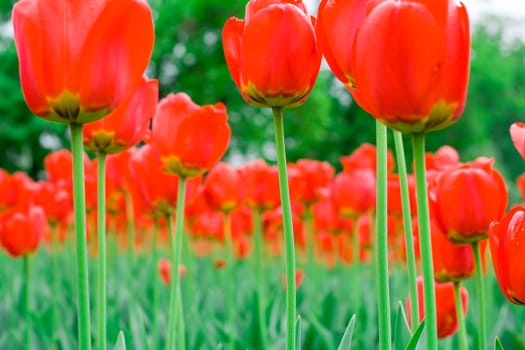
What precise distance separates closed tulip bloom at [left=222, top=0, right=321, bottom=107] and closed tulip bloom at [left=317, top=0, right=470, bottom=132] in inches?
7.1

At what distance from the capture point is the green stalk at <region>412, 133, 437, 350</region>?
801 millimetres

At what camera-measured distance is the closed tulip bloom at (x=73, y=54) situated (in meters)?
0.91

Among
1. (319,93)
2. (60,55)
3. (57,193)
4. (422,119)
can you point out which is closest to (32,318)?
(57,193)

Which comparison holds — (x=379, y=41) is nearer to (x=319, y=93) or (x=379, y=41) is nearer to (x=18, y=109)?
(x=18, y=109)

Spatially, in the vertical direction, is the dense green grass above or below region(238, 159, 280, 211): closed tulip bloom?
below

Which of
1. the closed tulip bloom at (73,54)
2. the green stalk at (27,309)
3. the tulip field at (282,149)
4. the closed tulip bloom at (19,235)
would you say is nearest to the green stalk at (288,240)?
the tulip field at (282,149)

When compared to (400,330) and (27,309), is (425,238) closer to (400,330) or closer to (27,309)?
(400,330)

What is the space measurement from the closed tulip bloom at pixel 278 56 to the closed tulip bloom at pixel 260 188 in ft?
5.18

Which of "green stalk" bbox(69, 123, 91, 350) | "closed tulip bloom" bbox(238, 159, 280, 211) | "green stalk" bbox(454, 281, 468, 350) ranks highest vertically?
"green stalk" bbox(69, 123, 91, 350)

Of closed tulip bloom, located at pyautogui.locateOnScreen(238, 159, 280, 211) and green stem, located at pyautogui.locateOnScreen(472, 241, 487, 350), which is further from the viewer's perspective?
closed tulip bloom, located at pyautogui.locateOnScreen(238, 159, 280, 211)

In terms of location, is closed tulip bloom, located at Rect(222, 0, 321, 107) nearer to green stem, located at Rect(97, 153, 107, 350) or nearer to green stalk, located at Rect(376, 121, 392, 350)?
green stalk, located at Rect(376, 121, 392, 350)

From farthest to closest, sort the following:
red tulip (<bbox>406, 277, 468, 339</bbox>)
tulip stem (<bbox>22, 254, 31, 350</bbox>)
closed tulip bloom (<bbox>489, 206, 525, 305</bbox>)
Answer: tulip stem (<bbox>22, 254, 31, 350</bbox>)
red tulip (<bbox>406, 277, 468, 339</bbox>)
closed tulip bloom (<bbox>489, 206, 525, 305</bbox>)

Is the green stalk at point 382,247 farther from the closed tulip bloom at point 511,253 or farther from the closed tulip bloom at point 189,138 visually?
the closed tulip bloom at point 189,138

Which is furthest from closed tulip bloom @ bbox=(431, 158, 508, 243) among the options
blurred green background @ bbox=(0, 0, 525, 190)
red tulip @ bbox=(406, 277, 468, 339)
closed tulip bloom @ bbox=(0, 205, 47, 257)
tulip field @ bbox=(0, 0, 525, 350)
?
blurred green background @ bbox=(0, 0, 525, 190)
